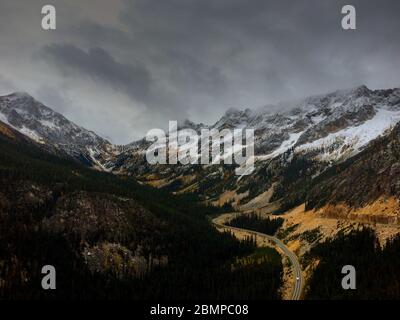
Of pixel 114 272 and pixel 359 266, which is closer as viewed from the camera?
pixel 359 266

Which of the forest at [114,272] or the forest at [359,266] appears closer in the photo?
the forest at [359,266]

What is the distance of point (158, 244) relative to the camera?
199875mm

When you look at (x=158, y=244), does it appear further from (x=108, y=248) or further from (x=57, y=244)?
(x=57, y=244)

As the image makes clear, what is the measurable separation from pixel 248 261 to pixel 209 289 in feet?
111

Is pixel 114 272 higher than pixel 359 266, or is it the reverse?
pixel 359 266

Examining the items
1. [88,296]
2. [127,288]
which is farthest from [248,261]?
[88,296]

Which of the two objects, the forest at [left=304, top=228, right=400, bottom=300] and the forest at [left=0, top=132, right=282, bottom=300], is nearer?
the forest at [left=304, top=228, right=400, bottom=300]

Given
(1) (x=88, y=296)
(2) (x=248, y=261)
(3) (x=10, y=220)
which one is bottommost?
(1) (x=88, y=296)

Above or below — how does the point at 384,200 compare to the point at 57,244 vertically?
above
